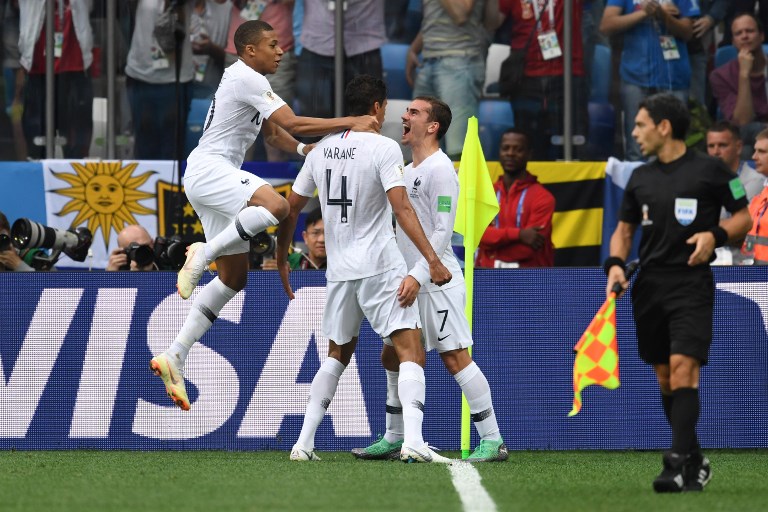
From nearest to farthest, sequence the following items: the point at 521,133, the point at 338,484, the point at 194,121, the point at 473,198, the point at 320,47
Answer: the point at 338,484
the point at 473,198
the point at 521,133
the point at 320,47
the point at 194,121

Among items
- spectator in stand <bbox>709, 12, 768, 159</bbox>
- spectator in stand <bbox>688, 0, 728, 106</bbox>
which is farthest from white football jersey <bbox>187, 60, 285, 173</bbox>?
spectator in stand <bbox>709, 12, 768, 159</bbox>

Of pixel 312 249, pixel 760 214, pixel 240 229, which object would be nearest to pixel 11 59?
pixel 312 249

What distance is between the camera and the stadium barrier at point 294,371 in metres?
10.3

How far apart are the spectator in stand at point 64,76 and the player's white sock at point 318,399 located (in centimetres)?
530

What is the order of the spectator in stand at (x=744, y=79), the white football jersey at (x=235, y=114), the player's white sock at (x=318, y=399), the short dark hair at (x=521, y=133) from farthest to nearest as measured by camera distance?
the spectator in stand at (x=744, y=79), the short dark hair at (x=521, y=133), the player's white sock at (x=318, y=399), the white football jersey at (x=235, y=114)

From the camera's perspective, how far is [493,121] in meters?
12.9

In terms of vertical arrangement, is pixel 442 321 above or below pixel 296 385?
above

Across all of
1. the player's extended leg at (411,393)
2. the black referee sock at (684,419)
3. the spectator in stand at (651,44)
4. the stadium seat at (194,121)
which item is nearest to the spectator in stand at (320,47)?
the stadium seat at (194,121)

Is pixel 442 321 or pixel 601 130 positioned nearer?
pixel 442 321

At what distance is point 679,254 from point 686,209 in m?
0.23

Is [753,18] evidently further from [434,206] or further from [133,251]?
[133,251]

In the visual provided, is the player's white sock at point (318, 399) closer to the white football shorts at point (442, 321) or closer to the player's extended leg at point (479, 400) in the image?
the white football shorts at point (442, 321)

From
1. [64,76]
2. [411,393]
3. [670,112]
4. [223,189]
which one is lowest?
[411,393]

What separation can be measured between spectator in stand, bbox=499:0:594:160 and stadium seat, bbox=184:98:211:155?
2945 mm
